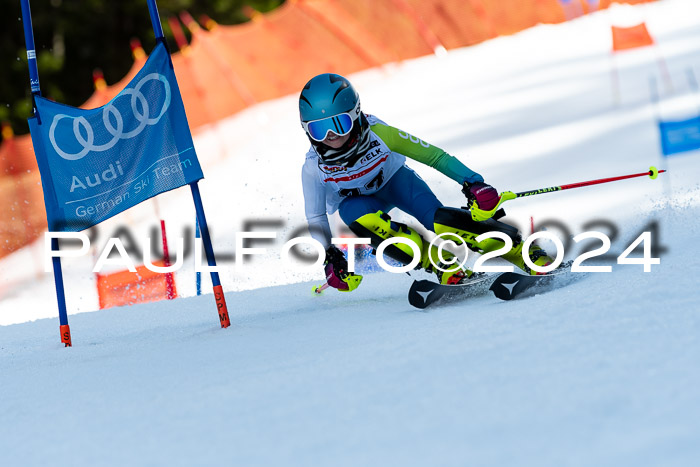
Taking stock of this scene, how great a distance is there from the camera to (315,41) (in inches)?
631

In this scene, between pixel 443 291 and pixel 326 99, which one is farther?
pixel 326 99

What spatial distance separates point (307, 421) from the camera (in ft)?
8.98

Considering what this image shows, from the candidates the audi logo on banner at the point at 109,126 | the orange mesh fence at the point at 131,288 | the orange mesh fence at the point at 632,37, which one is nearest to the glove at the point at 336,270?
the audi logo on banner at the point at 109,126

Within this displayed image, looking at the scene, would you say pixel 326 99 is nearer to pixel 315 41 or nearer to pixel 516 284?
pixel 516 284

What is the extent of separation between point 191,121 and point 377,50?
379 centimetres

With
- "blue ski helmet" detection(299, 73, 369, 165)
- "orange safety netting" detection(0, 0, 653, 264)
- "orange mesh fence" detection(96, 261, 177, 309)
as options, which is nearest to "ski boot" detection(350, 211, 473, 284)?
"blue ski helmet" detection(299, 73, 369, 165)

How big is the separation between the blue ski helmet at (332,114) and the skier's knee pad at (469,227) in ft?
1.93

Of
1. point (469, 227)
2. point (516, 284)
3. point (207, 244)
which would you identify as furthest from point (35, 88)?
point (516, 284)

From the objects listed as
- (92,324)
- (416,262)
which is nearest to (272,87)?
(92,324)

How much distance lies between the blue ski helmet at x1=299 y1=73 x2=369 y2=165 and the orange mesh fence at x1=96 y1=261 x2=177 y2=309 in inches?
142

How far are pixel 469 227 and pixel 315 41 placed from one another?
11.9 meters

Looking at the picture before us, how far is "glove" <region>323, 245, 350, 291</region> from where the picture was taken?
16.3 ft

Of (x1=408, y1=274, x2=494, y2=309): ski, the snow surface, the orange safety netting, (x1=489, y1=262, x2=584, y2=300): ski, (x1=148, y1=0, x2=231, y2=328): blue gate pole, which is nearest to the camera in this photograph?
the snow surface

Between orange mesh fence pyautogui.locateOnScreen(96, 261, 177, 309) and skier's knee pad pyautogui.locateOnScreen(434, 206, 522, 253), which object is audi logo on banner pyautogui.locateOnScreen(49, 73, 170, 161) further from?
orange mesh fence pyautogui.locateOnScreen(96, 261, 177, 309)
